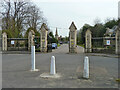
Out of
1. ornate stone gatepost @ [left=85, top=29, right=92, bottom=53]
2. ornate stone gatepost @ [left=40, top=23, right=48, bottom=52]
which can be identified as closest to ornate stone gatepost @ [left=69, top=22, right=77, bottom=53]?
ornate stone gatepost @ [left=85, top=29, right=92, bottom=53]

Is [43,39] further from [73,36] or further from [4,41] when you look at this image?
[4,41]

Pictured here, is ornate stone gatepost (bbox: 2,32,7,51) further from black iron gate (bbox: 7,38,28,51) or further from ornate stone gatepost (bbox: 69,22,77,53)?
ornate stone gatepost (bbox: 69,22,77,53)

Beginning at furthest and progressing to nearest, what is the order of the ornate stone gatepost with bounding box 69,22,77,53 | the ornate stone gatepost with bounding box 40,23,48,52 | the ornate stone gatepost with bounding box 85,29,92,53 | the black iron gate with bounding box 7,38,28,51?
1. the black iron gate with bounding box 7,38,28,51
2. the ornate stone gatepost with bounding box 40,23,48,52
3. the ornate stone gatepost with bounding box 69,22,77,53
4. the ornate stone gatepost with bounding box 85,29,92,53

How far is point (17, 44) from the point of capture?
1953 cm

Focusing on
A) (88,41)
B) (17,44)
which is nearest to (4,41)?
(17,44)

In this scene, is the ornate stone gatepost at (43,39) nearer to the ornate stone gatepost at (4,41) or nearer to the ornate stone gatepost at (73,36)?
the ornate stone gatepost at (73,36)

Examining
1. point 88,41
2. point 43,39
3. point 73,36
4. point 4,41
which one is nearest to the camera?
point 88,41

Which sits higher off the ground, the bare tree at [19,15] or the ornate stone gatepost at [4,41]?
the bare tree at [19,15]

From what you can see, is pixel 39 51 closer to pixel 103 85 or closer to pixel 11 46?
pixel 11 46

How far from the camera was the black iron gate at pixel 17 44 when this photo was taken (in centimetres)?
1902

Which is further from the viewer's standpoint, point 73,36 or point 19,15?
point 19,15

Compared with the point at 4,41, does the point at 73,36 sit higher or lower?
higher

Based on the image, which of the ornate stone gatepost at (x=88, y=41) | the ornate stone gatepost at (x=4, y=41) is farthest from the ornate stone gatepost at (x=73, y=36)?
the ornate stone gatepost at (x=4, y=41)

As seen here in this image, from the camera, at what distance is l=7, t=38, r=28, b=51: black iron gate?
19.0m
